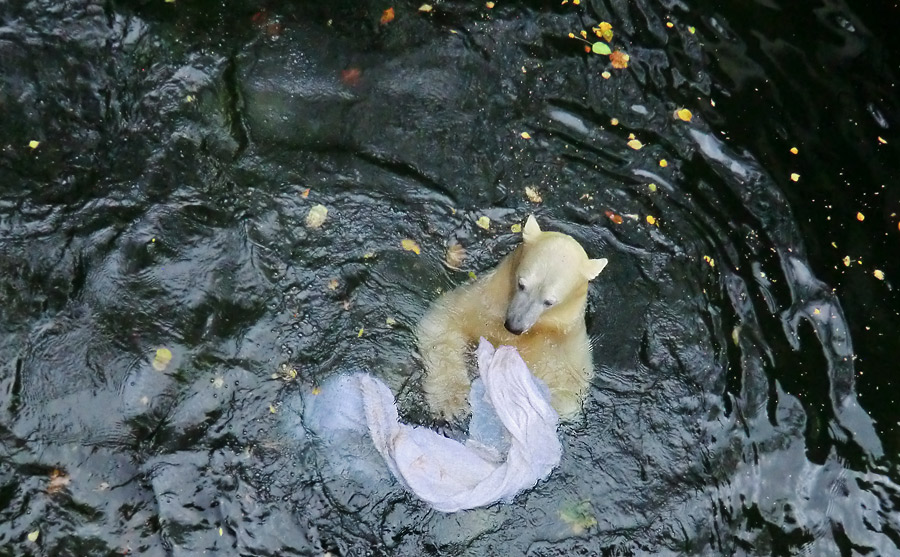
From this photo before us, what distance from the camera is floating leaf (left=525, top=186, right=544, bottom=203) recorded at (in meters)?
6.16

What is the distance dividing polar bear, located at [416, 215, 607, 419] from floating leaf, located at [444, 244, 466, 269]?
22.4 inches

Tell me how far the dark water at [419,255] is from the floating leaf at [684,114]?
89mm

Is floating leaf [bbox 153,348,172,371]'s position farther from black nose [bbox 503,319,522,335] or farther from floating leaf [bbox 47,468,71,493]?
black nose [bbox 503,319,522,335]

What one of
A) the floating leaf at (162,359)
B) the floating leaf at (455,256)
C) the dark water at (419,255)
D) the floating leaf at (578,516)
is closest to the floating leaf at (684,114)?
the dark water at (419,255)

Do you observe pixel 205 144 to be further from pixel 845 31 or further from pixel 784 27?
pixel 845 31

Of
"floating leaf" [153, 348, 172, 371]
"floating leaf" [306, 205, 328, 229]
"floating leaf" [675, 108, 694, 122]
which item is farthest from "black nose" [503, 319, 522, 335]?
"floating leaf" [675, 108, 694, 122]

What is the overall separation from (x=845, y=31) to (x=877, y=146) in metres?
1.34

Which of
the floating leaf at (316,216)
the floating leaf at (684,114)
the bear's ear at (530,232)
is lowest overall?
the floating leaf at (316,216)

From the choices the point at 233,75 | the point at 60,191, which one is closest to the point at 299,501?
the point at 60,191

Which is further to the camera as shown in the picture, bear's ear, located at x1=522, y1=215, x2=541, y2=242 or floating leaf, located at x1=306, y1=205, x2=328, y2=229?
floating leaf, located at x1=306, y1=205, x2=328, y2=229

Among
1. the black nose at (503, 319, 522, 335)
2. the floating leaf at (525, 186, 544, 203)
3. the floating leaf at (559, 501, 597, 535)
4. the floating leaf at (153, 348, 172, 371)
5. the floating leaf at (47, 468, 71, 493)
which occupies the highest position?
the black nose at (503, 319, 522, 335)

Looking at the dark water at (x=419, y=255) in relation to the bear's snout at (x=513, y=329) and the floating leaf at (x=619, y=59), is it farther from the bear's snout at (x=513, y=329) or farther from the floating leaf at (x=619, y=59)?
the bear's snout at (x=513, y=329)

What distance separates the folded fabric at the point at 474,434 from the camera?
14.4 feet

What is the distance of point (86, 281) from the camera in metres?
5.04
